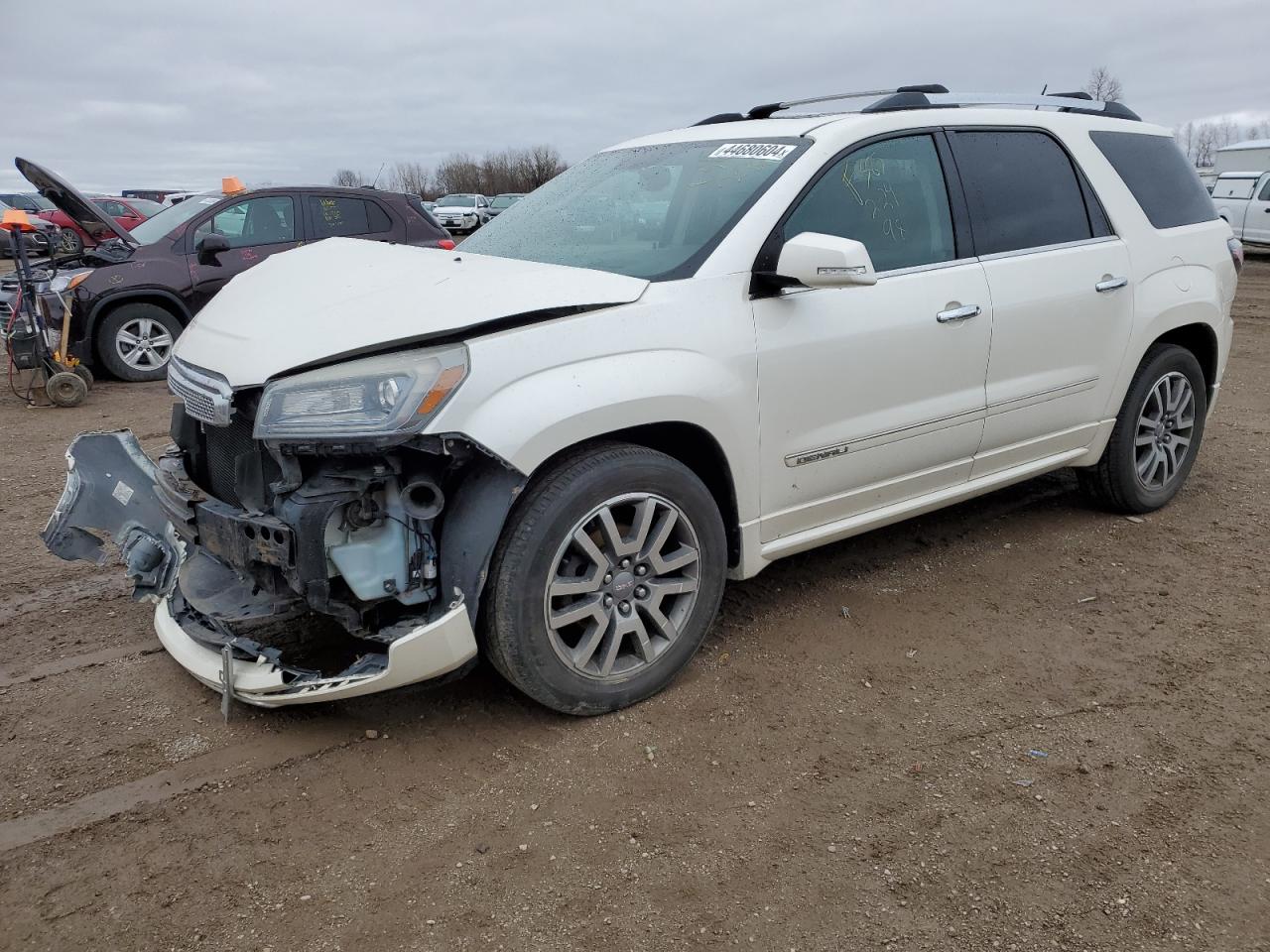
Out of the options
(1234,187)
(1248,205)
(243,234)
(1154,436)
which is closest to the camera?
(1154,436)

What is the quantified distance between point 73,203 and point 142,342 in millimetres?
1360

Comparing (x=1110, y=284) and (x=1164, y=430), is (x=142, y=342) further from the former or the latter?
(x=1164, y=430)

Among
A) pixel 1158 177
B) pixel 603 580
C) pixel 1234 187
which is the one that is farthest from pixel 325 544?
pixel 1234 187

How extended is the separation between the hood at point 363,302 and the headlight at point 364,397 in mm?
56

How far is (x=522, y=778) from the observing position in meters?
2.88

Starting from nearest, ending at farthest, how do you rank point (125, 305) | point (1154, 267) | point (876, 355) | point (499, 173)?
point (876, 355), point (1154, 267), point (125, 305), point (499, 173)

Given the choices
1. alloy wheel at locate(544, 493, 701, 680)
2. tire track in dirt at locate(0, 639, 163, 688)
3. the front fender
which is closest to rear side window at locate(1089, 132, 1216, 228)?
the front fender

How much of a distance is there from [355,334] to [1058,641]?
2688 mm

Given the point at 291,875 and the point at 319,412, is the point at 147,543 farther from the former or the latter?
the point at 291,875

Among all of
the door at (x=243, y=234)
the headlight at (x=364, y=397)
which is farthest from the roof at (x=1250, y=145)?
the headlight at (x=364, y=397)

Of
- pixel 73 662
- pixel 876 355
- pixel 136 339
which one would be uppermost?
pixel 876 355

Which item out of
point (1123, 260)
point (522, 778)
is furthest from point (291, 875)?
point (1123, 260)

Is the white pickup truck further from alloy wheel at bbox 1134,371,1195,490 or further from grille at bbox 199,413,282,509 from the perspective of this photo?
grille at bbox 199,413,282,509

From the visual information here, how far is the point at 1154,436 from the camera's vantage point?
15.8ft
